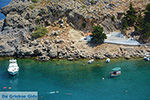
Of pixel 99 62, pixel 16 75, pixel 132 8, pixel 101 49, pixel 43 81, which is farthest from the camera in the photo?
pixel 132 8

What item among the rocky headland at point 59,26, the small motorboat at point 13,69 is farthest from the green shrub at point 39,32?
the small motorboat at point 13,69

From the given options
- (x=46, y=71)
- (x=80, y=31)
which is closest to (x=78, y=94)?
(x=46, y=71)

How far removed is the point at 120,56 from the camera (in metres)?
56.8

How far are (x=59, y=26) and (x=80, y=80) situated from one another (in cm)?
2456

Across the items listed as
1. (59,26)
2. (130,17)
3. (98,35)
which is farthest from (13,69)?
(130,17)

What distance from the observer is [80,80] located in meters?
47.6

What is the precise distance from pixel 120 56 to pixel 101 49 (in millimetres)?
5600

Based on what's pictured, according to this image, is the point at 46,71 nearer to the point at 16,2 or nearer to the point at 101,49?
the point at 101,49

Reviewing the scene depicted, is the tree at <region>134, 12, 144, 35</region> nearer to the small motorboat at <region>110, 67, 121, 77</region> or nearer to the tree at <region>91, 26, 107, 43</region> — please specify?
the tree at <region>91, 26, 107, 43</region>

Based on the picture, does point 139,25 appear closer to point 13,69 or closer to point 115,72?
point 115,72

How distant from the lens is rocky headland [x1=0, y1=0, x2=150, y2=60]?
59.0 meters

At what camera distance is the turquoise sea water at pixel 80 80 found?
42.3 meters

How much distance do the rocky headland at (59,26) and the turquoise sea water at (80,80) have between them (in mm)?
4086

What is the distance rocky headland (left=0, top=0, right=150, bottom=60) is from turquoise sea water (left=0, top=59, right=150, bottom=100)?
409 cm
